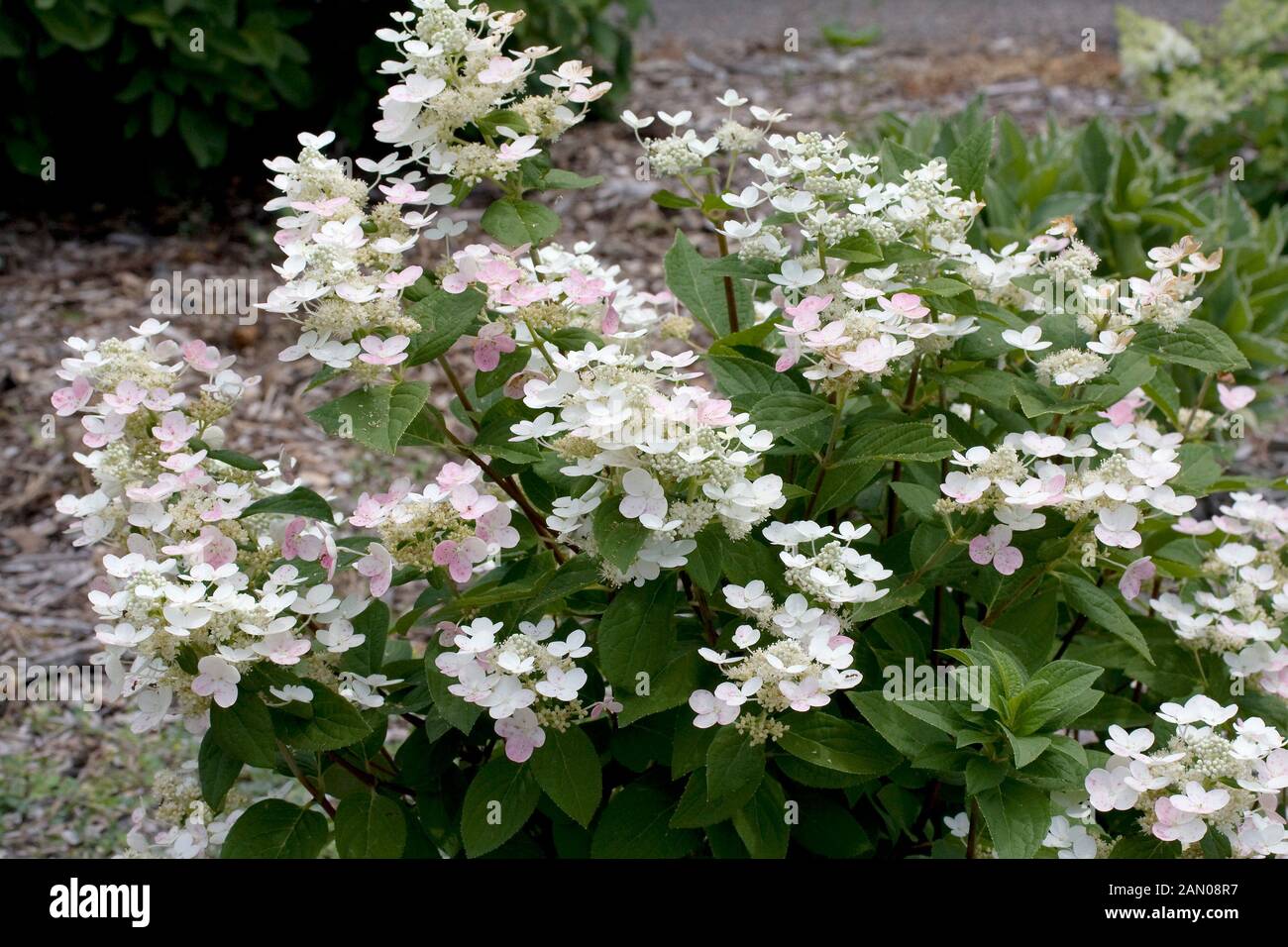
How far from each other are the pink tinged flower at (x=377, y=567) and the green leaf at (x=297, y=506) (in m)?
0.09

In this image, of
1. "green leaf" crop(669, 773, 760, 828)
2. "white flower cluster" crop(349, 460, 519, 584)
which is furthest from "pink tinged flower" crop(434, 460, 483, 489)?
"green leaf" crop(669, 773, 760, 828)

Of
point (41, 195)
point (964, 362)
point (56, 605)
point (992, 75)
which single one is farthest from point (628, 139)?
point (964, 362)

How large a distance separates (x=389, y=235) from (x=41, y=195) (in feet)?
11.9

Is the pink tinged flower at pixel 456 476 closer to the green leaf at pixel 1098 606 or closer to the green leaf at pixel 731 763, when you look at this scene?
the green leaf at pixel 731 763

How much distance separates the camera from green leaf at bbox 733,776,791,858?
1.65 metres

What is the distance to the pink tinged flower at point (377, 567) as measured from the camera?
1.67m

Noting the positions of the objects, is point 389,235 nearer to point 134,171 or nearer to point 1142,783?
point 1142,783

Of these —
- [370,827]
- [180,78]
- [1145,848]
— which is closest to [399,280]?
[370,827]

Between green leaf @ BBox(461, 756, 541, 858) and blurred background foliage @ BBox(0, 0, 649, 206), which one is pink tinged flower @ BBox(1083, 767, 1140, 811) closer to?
green leaf @ BBox(461, 756, 541, 858)

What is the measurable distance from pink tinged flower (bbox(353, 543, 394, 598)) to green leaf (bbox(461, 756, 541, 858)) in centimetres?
28

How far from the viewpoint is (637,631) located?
163cm

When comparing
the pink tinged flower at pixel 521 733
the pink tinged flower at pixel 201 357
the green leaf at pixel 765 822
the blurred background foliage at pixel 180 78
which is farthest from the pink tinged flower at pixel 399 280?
the blurred background foliage at pixel 180 78

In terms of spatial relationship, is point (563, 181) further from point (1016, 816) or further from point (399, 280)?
point (1016, 816)
